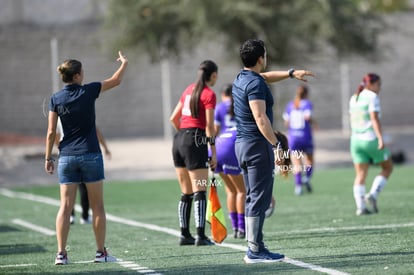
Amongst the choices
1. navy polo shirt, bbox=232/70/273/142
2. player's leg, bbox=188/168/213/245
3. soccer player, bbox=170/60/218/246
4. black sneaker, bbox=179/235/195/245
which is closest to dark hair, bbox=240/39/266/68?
navy polo shirt, bbox=232/70/273/142

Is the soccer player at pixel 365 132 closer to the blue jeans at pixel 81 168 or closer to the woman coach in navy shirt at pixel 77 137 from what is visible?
the woman coach in navy shirt at pixel 77 137

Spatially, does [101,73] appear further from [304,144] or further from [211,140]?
[211,140]

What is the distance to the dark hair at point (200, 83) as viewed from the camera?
1130 centimetres

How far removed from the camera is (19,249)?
11.9m

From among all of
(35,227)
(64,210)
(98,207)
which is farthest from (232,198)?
(35,227)

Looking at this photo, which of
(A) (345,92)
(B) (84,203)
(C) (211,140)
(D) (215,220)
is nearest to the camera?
(D) (215,220)

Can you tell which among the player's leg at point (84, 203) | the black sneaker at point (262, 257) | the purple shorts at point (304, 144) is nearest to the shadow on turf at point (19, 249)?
the player's leg at point (84, 203)

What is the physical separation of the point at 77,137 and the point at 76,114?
238mm

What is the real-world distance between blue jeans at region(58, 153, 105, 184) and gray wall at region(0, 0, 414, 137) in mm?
22393

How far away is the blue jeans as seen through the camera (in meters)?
9.82

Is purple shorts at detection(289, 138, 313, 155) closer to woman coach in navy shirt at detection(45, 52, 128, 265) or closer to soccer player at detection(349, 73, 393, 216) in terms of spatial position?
soccer player at detection(349, 73, 393, 216)

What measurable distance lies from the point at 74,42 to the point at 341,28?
414 inches

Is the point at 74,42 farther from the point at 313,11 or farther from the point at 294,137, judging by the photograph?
the point at 294,137

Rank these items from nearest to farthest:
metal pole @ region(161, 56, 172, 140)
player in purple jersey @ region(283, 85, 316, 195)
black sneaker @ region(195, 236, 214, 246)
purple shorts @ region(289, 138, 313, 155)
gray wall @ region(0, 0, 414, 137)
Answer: black sneaker @ region(195, 236, 214, 246) → player in purple jersey @ region(283, 85, 316, 195) → purple shorts @ region(289, 138, 313, 155) → metal pole @ region(161, 56, 172, 140) → gray wall @ region(0, 0, 414, 137)
